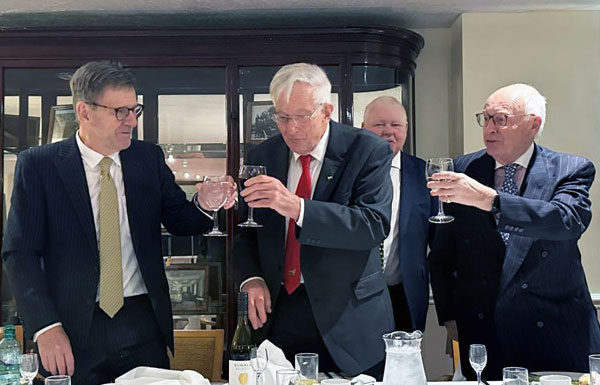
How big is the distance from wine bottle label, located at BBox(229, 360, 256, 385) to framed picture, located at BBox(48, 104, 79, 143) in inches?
98.3

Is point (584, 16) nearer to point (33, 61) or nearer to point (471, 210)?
Result: point (471, 210)

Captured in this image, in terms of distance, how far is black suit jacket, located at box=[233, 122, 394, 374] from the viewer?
2252mm

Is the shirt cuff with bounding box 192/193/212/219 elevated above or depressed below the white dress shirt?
above

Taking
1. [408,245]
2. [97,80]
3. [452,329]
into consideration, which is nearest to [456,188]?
[408,245]

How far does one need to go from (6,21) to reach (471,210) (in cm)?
288

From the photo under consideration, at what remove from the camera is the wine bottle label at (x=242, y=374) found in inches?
75.2

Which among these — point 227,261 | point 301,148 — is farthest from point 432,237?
point 227,261

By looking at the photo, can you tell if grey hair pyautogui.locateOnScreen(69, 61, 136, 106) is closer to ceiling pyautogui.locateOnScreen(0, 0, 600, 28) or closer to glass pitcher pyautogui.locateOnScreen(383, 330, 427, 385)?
ceiling pyautogui.locateOnScreen(0, 0, 600, 28)

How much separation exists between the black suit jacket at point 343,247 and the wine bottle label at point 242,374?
0.43 metres

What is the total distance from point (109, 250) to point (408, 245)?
1.17 meters

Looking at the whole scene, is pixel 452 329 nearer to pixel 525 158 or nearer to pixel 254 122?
pixel 525 158

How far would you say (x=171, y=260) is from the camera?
4.07m

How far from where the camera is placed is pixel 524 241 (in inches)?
99.2

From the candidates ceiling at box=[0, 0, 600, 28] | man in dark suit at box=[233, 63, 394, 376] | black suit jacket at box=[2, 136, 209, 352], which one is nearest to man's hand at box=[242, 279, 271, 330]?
man in dark suit at box=[233, 63, 394, 376]
